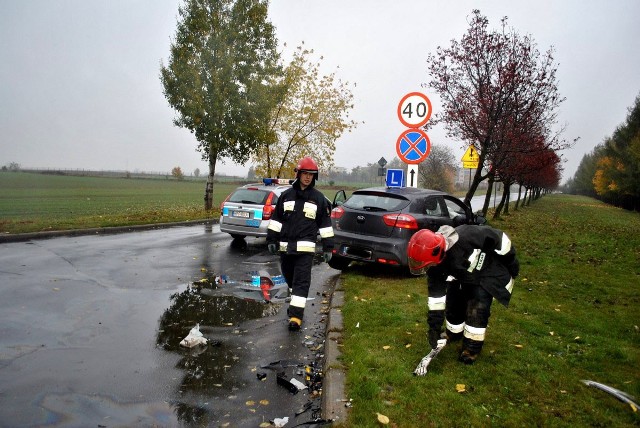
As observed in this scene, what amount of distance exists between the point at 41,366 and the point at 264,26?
18.6 metres

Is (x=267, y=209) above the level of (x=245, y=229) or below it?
above

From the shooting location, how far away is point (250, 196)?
35.8 ft

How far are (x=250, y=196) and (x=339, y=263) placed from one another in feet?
12.0

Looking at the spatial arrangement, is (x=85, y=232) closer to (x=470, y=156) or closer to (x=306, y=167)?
(x=306, y=167)

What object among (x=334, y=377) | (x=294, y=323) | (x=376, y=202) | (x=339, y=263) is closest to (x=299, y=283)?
(x=294, y=323)

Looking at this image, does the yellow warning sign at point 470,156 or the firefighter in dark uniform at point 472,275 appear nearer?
the firefighter in dark uniform at point 472,275

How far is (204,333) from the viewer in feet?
15.8

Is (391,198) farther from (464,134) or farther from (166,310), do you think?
(464,134)

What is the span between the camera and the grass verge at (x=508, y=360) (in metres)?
3.16

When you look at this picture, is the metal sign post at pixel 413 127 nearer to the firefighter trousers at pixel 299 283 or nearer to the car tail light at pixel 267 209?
the car tail light at pixel 267 209

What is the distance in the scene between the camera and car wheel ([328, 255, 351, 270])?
8220 mm

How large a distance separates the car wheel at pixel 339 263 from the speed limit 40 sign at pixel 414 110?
320 centimetres

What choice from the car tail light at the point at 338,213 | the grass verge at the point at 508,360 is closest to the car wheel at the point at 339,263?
the car tail light at the point at 338,213

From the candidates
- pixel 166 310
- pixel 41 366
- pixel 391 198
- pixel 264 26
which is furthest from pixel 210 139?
pixel 41 366
